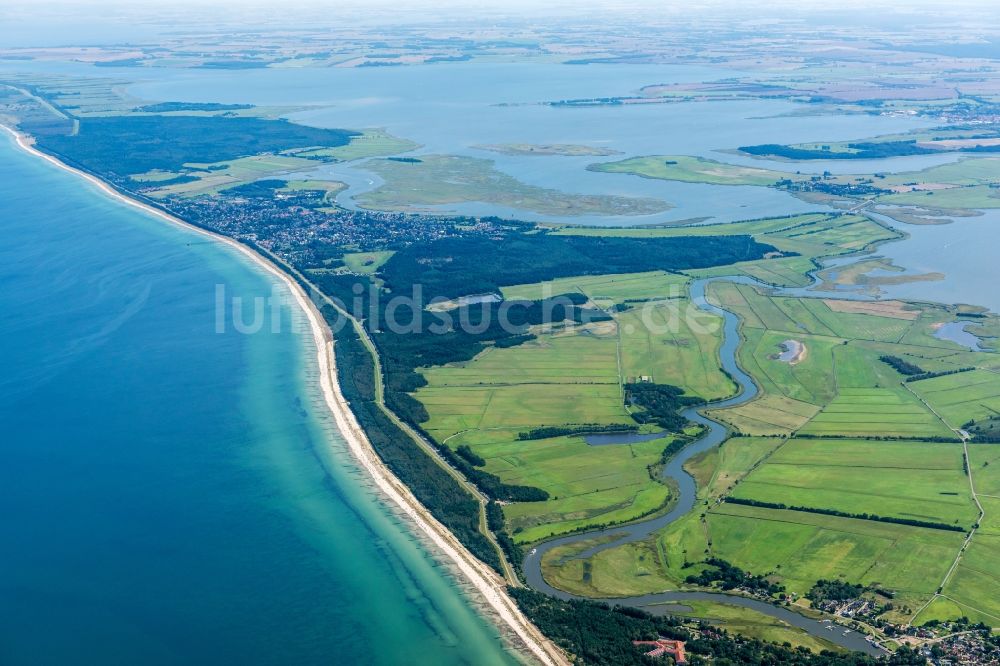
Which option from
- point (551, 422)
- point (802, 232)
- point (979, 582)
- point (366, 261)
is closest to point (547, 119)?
point (802, 232)

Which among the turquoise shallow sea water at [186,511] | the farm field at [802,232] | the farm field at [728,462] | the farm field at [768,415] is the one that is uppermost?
the farm field at [802,232]

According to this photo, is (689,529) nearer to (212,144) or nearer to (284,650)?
(284,650)

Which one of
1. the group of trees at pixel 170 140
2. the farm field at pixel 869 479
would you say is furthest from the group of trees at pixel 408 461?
the group of trees at pixel 170 140

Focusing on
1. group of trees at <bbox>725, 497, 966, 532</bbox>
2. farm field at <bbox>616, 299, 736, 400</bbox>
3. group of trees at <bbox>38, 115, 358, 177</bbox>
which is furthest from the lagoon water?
group of trees at <bbox>725, 497, 966, 532</bbox>

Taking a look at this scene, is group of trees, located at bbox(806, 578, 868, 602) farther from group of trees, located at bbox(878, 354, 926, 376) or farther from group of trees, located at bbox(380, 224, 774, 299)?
group of trees, located at bbox(380, 224, 774, 299)

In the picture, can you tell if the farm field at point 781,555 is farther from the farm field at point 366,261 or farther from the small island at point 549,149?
the small island at point 549,149
